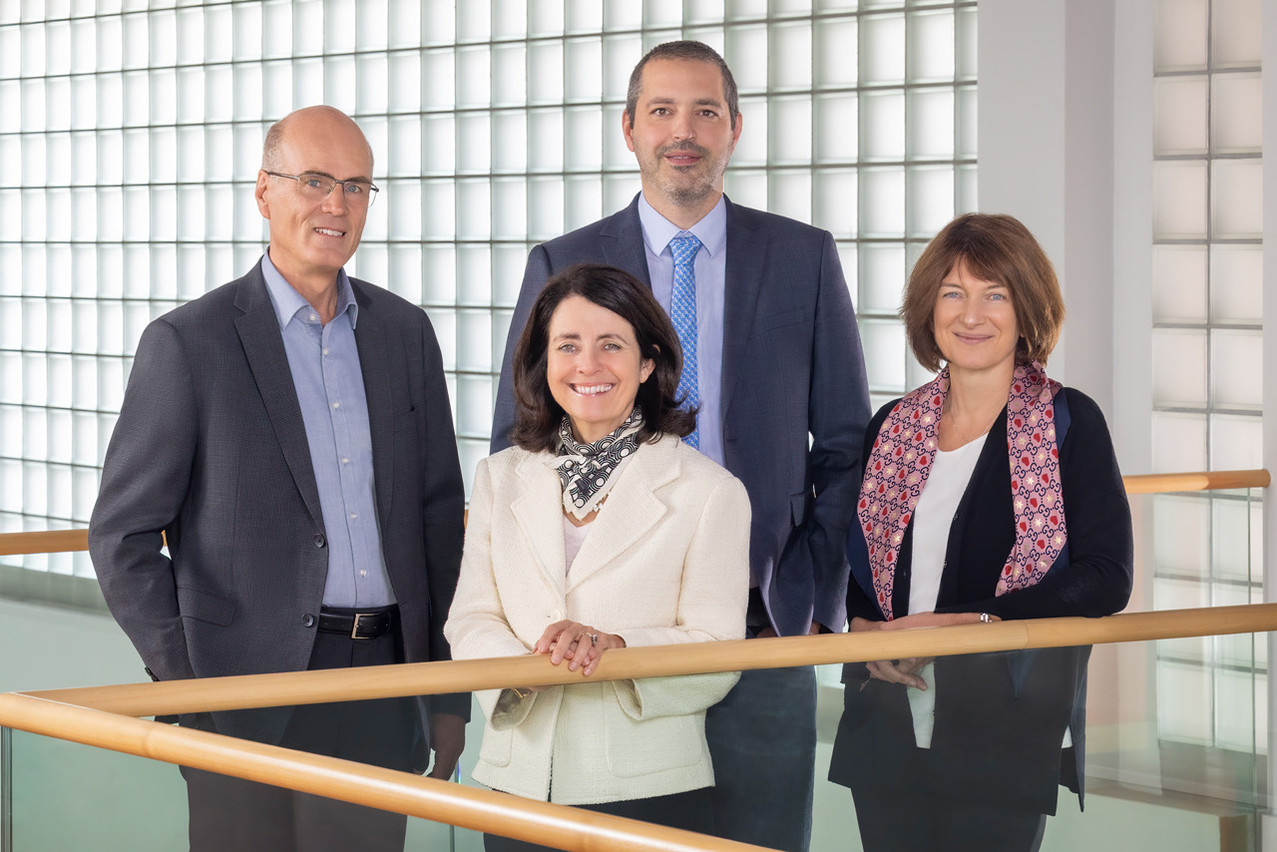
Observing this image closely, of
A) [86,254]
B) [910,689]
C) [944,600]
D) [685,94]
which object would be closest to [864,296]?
[685,94]

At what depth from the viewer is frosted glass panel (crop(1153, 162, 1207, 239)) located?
4246 millimetres

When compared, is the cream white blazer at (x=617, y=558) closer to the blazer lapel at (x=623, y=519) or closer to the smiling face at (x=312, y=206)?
the blazer lapel at (x=623, y=519)

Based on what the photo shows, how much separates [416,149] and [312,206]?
3576 mm

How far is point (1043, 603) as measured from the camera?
2.26 meters

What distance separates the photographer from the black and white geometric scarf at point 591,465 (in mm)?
2161

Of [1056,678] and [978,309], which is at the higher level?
[978,309]

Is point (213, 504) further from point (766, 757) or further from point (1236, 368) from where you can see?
point (1236, 368)

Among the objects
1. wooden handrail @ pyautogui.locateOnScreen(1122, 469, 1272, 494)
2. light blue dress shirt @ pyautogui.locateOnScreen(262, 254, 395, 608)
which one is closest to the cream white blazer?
light blue dress shirt @ pyautogui.locateOnScreen(262, 254, 395, 608)

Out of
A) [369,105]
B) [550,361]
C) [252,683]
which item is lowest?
[252,683]

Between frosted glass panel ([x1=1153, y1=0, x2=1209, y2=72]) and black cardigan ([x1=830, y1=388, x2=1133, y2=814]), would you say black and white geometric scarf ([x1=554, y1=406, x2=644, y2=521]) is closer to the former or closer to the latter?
black cardigan ([x1=830, y1=388, x2=1133, y2=814])

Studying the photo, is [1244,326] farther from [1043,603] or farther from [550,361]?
[550,361]

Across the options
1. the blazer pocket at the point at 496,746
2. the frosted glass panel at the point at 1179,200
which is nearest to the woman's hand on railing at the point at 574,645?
the blazer pocket at the point at 496,746

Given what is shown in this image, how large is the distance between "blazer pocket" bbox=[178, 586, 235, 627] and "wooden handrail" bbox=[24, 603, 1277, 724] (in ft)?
2.02

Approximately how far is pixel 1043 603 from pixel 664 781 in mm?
802
